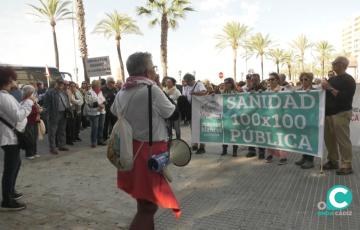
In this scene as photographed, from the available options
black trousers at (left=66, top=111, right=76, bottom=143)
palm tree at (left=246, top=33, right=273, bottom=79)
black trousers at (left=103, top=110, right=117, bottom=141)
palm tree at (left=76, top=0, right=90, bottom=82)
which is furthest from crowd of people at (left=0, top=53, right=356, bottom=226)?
palm tree at (left=246, top=33, right=273, bottom=79)

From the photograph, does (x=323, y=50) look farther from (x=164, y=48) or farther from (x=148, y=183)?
(x=148, y=183)

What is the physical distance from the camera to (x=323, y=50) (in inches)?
3226

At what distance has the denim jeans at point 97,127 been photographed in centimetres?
1045

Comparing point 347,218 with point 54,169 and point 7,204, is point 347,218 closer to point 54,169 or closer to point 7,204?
point 7,204

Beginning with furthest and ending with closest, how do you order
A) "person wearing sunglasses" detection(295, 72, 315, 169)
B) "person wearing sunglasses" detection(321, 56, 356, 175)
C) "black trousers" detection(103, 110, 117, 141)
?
1. "black trousers" detection(103, 110, 117, 141)
2. "person wearing sunglasses" detection(295, 72, 315, 169)
3. "person wearing sunglasses" detection(321, 56, 356, 175)

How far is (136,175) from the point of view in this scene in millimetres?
3406

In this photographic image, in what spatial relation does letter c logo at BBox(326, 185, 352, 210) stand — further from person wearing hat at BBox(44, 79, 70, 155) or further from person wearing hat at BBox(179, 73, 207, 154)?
person wearing hat at BBox(44, 79, 70, 155)

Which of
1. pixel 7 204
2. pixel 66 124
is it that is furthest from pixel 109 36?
pixel 7 204

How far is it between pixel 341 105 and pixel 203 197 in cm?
291

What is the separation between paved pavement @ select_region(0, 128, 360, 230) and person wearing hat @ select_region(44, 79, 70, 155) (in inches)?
60.4

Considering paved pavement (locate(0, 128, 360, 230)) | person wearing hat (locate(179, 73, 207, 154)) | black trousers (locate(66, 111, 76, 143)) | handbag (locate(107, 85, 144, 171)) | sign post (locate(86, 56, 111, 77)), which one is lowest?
paved pavement (locate(0, 128, 360, 230))

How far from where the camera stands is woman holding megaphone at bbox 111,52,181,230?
336 centimetres

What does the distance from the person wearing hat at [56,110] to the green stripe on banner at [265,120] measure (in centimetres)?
355

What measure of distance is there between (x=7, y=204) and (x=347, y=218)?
4316mm
